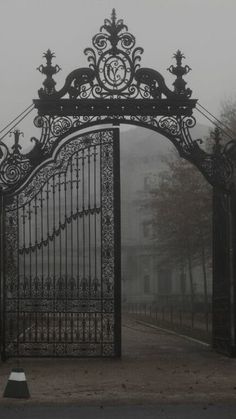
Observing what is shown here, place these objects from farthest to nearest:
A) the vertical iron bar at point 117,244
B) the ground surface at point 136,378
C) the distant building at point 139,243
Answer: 1. the distant building at point 139,243
2. the vertical iron bar at point 117,244
3. the ground surface at point 136,378

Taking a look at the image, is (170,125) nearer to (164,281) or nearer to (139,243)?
(139,243)

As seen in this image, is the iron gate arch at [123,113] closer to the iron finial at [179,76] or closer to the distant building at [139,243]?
the iron finial at [179,76]

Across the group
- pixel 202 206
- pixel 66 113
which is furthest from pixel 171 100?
pixel 202 206

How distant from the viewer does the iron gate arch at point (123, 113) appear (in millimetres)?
14859

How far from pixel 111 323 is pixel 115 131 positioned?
436cm

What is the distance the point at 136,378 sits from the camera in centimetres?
1191

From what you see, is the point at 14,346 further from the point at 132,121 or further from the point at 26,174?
the point at 132,121

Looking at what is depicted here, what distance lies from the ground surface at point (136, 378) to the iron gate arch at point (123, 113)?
1.38 meters

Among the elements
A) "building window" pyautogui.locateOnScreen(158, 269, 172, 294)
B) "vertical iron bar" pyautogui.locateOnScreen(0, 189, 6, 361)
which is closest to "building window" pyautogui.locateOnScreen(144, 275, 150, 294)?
"building window" pyautogui.locateOnScreen(158, 269, 172, 294)

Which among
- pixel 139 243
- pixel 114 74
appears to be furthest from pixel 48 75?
pixel 139 243

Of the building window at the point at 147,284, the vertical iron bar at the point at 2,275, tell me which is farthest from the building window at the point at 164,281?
the vertical iron bar at the point at 2,275

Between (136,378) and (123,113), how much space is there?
20.0 ft

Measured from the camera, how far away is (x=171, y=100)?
15.1 metres

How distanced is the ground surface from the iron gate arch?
1.38 metres
